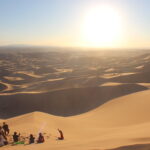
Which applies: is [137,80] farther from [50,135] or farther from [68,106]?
[50,135]

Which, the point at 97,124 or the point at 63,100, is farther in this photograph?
the point at 63,100

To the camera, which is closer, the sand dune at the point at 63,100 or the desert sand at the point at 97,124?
the desert sand at the point at 97,124

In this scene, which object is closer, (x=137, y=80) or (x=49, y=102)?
(x=49, y=102)

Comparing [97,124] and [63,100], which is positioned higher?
[97,124]

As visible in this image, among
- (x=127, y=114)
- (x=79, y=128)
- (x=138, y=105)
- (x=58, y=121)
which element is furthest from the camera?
(x=138, y=105)

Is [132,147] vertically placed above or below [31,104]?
above

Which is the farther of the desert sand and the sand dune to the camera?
the sand dune

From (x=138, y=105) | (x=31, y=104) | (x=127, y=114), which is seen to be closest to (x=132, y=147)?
(x=127, y=114)

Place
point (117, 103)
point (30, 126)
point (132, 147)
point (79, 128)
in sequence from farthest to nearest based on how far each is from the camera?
point (117, 103) < point (79, 128) < point (30, 126) < point (132, 147)
